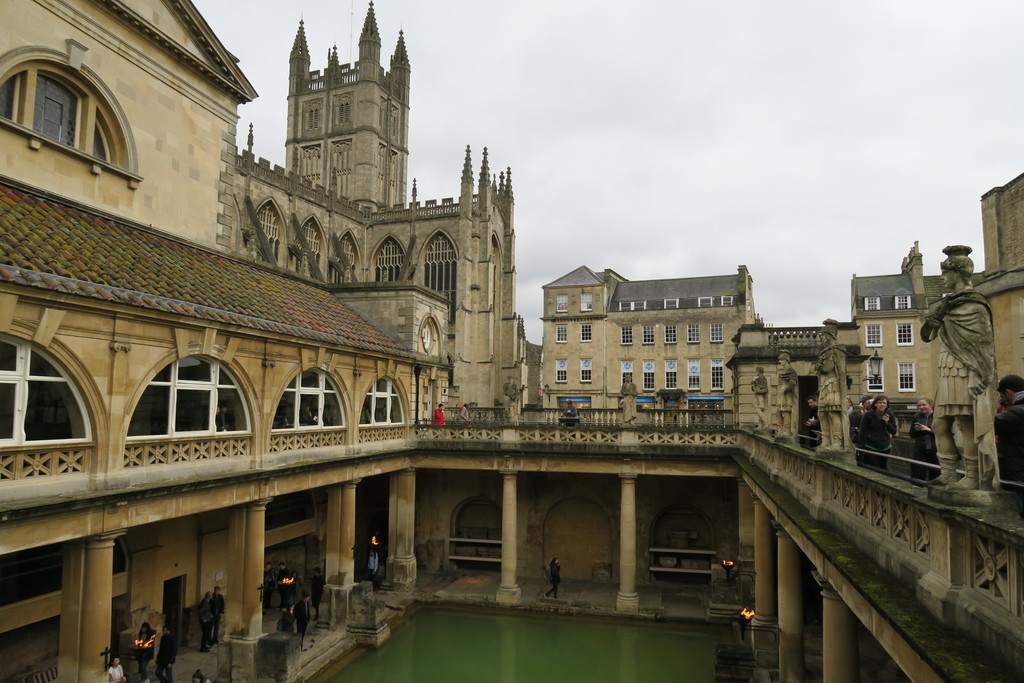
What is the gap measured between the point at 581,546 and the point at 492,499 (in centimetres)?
406

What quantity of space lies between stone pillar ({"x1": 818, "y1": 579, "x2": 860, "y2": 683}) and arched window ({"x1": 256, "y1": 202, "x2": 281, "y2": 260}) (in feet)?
137

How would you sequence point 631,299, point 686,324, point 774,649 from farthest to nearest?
point 631,299 → point 686,324 → point 774,649

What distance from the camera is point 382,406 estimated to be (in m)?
22.3

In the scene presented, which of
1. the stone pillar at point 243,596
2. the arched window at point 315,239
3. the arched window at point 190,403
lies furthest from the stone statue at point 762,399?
the arched window at point 315,239

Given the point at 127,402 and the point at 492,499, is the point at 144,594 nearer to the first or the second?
the point at 127,402

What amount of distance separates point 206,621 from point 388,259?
3965 centimetres

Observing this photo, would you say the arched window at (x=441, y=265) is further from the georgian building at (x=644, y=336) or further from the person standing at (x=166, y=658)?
the person standing at (x=166, y=658)

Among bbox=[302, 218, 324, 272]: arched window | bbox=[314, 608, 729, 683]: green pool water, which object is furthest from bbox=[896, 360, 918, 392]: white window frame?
bbox=[302, 218, 324, 272]: arched window

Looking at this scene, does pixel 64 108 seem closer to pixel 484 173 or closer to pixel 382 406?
pixel 382 406

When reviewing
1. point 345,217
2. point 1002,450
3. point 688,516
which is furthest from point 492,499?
point 345,217

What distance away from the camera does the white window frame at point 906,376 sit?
4497 centimetres

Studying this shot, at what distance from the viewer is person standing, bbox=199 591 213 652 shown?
17.4 m

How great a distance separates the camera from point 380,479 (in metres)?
27.5

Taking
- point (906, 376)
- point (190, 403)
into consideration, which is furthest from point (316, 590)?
point (906, 376)
